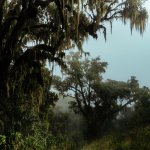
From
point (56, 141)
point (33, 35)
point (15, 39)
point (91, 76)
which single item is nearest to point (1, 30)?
point (15, 39)

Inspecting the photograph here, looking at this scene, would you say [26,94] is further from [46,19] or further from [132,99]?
[132,99]

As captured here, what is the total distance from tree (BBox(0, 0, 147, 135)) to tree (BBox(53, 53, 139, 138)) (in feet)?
91.8

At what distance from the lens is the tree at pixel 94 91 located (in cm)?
4359

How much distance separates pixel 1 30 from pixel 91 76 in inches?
1296

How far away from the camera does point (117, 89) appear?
45656mm

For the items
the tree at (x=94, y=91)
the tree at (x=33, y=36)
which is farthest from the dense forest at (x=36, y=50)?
the tree at (x=94, y=91)

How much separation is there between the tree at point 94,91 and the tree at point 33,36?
28.0m

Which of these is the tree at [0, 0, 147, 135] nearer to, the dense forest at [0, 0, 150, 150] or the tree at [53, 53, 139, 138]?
the dense forest at [0, 0, 150, 150]

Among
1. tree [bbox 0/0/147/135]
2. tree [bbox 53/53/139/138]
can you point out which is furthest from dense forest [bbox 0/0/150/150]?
tree [bbox 53/53/139/138]

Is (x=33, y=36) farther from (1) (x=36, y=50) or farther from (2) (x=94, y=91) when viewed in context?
(2) (x=94, y=91)

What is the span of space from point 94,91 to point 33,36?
99.3 ft

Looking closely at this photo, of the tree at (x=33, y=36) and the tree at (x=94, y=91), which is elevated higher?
the tree at (x=94, y=91)

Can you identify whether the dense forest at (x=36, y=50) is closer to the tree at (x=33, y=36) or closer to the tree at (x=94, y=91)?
the tree at (x=33, y=36)

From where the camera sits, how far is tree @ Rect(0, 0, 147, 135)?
498 inches
